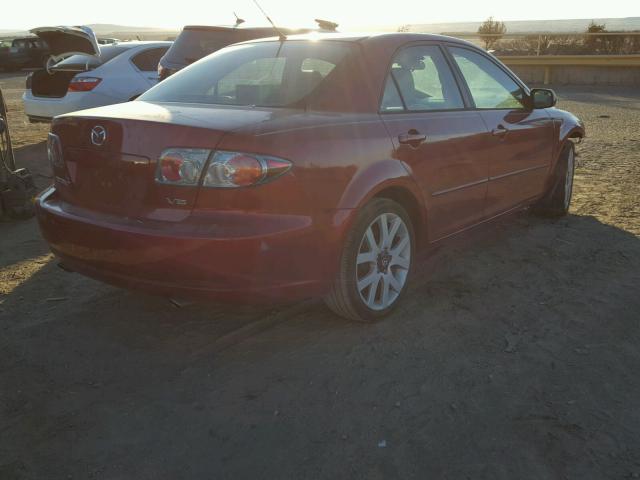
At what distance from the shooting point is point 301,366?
3379 mm

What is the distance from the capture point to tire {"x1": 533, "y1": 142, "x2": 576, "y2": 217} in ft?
19.4

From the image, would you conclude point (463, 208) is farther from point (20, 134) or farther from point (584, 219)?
point (20, 134)

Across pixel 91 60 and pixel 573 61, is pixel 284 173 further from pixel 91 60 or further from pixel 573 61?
pixel 573 61

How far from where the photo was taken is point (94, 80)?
9594 mm

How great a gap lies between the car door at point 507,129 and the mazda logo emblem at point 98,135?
7.87ft

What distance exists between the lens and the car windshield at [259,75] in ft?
12.3

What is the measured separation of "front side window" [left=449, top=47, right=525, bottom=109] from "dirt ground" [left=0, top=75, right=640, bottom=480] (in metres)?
1.14

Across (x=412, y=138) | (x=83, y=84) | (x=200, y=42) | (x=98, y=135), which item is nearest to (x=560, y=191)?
(x=412, y=138)

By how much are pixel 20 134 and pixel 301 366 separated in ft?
32.7

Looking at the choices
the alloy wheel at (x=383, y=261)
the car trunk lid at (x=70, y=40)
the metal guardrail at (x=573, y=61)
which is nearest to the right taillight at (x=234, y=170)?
the alloy wheel at (x=383, y=261)

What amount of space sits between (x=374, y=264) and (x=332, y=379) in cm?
81

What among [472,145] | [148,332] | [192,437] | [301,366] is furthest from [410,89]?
[192,437]

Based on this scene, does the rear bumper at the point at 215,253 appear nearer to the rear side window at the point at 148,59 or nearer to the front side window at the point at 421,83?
the front side window at the point at 421,83

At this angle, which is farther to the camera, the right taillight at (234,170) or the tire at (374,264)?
the tire at (374,264)
